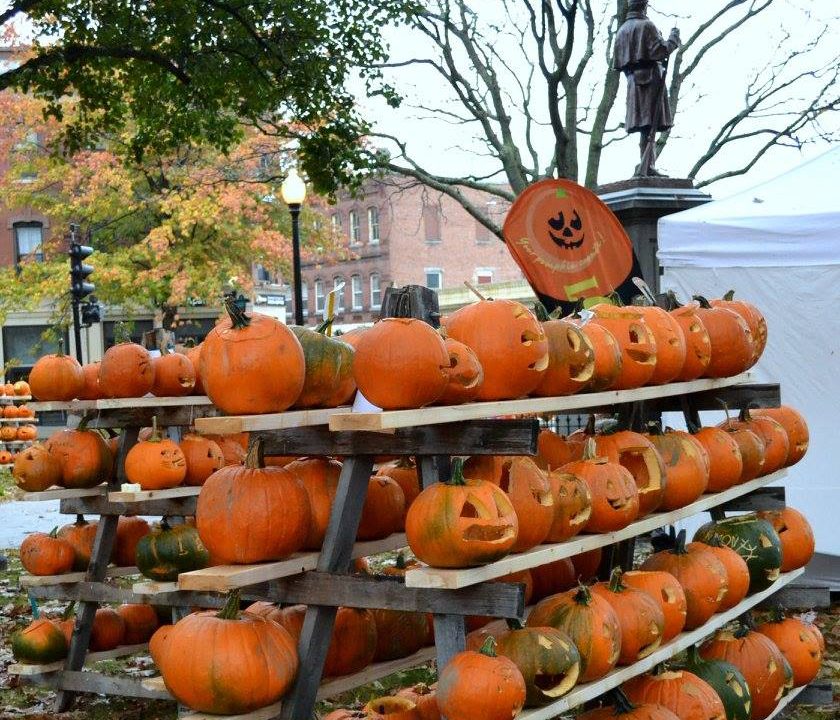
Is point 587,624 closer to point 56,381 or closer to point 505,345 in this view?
point 505,345

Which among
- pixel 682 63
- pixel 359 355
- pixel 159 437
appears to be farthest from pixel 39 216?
pixel 359 355

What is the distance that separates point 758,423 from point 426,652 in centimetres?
244

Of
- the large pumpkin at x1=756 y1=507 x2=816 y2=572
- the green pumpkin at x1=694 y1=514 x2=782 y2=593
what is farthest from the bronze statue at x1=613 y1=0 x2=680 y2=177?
the green pumpkin at x1=694 y1=514 x2=782 y2=593

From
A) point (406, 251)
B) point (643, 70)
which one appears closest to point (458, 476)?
point (643, 70)

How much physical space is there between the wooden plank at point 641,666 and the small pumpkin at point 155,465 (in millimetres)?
2622

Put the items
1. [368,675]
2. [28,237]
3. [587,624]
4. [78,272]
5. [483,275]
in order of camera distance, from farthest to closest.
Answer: [483,275] → [28,237] → [78,272] → [368,675] → [587,624]

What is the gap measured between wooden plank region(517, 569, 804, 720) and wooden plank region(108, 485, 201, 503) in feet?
8.04

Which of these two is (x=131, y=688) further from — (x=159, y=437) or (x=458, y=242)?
(x=458, y=242)

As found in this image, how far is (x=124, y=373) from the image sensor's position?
598cm

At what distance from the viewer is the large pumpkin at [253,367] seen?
358 cm

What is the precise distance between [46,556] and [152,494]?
795 millimetres

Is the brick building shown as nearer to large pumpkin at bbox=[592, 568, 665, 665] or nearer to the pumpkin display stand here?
large pumpkin at bbox=[592, 568, 665, 665]

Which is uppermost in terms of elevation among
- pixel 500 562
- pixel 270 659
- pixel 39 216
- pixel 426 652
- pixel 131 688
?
pixel 39 216

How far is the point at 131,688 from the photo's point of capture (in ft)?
18.7
